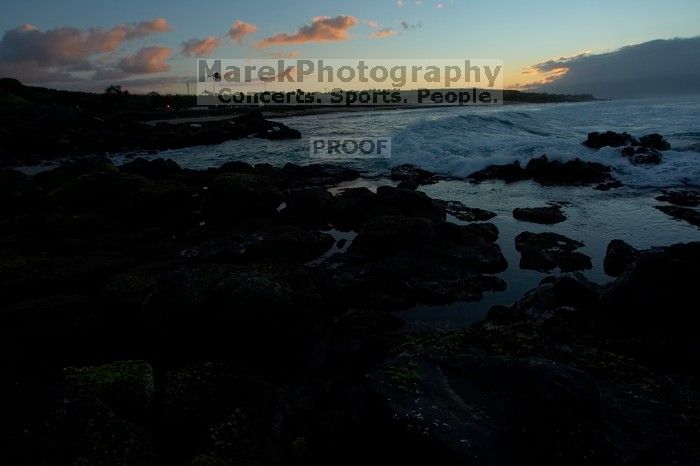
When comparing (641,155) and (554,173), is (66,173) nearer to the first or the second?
(554,173)

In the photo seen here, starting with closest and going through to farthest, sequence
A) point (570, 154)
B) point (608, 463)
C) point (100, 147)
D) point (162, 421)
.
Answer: point (608, 463)
point (162, 421)
point (570, 154)
point (100, 147)

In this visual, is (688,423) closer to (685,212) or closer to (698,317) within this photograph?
(698,317)

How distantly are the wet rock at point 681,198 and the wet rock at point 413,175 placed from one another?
371 inches

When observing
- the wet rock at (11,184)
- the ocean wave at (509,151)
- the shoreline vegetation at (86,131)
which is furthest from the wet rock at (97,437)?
the shoreline vegetation at (86,131)

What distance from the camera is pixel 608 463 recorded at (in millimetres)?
3684

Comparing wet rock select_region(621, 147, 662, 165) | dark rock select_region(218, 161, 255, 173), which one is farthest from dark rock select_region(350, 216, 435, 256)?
wet rock select_region(621, 147, 662, 165)

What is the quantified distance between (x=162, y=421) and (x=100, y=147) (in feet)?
139

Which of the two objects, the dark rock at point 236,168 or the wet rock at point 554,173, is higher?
the dark rock at point 236,168

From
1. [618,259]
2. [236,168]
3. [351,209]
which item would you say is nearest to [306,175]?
[236,168]

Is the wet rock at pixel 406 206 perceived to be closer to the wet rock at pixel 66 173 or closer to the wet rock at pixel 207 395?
the wet rock at pixel 207 395

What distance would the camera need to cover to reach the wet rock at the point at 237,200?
13930mm

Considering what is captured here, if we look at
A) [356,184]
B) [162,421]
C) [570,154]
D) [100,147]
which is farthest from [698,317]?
[100,147]

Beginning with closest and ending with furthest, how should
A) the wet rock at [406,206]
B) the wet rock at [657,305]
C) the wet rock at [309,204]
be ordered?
the wet rock at [657,305], the wet rock at [406,206], the wet rock at [309,204]

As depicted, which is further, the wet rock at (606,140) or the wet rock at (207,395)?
the wet rock at (606,140)
